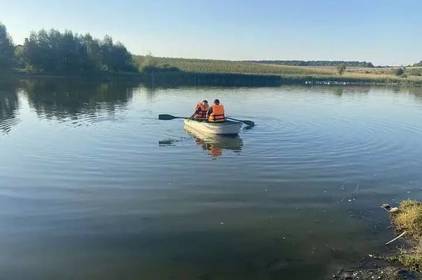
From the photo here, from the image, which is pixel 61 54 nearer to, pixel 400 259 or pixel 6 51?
pixel 6 51

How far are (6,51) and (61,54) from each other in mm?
11152

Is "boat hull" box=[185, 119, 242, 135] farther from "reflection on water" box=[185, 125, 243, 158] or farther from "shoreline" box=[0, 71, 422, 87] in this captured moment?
"shoreline" box=[0, 71, 422, 87]

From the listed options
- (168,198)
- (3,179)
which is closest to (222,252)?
(168,198)

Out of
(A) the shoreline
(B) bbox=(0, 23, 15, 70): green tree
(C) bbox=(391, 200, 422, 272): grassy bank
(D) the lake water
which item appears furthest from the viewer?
(A) the shoreline

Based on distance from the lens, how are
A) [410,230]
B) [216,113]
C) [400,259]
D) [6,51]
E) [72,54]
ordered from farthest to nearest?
1. [72,54]
2. [6,51]
3. [216,113]
4. [410,230]
5. [400,259]

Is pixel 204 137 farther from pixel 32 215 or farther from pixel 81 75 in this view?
pixel 81 75

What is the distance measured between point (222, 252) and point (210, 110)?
16.2 m

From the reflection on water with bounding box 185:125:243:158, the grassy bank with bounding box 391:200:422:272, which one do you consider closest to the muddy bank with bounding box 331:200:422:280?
the grassy bank with bounding box 391:200:422:272

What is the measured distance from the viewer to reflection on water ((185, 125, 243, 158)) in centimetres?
2222

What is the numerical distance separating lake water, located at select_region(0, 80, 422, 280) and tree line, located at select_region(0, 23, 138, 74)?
239 ft

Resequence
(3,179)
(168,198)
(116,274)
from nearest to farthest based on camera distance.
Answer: (116,274)
(168,198)
(3,179)

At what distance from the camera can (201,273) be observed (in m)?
9.77

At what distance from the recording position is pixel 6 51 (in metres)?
94.2

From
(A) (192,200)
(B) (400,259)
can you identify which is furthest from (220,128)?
(B) (400,259)
